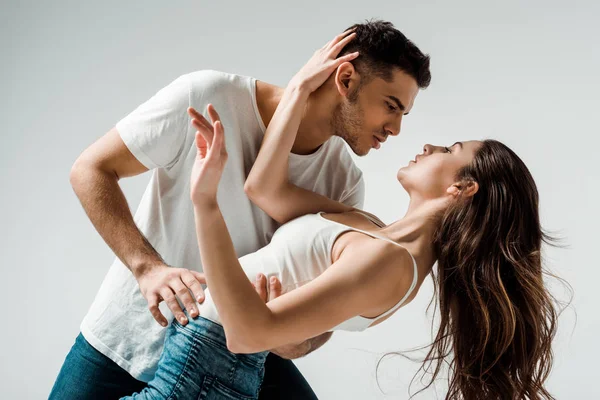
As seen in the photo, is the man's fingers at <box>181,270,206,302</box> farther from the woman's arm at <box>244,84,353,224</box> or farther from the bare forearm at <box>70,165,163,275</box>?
the woman's arm at <box>244,84,353,224</box>

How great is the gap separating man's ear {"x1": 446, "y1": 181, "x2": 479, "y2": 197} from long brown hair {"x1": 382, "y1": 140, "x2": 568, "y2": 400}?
0.06 feet

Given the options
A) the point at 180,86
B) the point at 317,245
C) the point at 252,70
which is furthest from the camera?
the point at 252,70

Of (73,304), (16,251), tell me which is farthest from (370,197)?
(16,251)

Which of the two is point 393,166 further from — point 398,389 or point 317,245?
point 317,245

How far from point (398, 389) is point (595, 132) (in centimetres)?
163

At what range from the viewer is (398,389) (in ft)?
11.4

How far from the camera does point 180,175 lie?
6.45ft

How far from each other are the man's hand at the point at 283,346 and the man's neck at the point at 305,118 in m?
0.52

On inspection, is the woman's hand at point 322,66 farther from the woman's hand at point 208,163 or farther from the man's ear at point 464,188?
the woman's hand at point 208,163

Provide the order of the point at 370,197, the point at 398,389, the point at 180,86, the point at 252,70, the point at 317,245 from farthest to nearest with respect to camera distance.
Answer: the point at 252,70, the point at 370,197, the point at 398,389, the point at 180,86, the point at 317,245

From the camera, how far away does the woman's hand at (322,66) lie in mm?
1946

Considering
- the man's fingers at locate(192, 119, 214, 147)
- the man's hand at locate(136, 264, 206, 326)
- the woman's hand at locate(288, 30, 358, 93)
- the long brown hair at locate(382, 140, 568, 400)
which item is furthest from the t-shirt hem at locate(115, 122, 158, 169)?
the long brown hair at locate(382, 140, 568, 400)

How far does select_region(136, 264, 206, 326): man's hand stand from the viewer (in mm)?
1649

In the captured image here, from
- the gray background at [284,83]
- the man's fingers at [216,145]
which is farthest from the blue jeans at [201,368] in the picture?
the gray background at [284,83]
